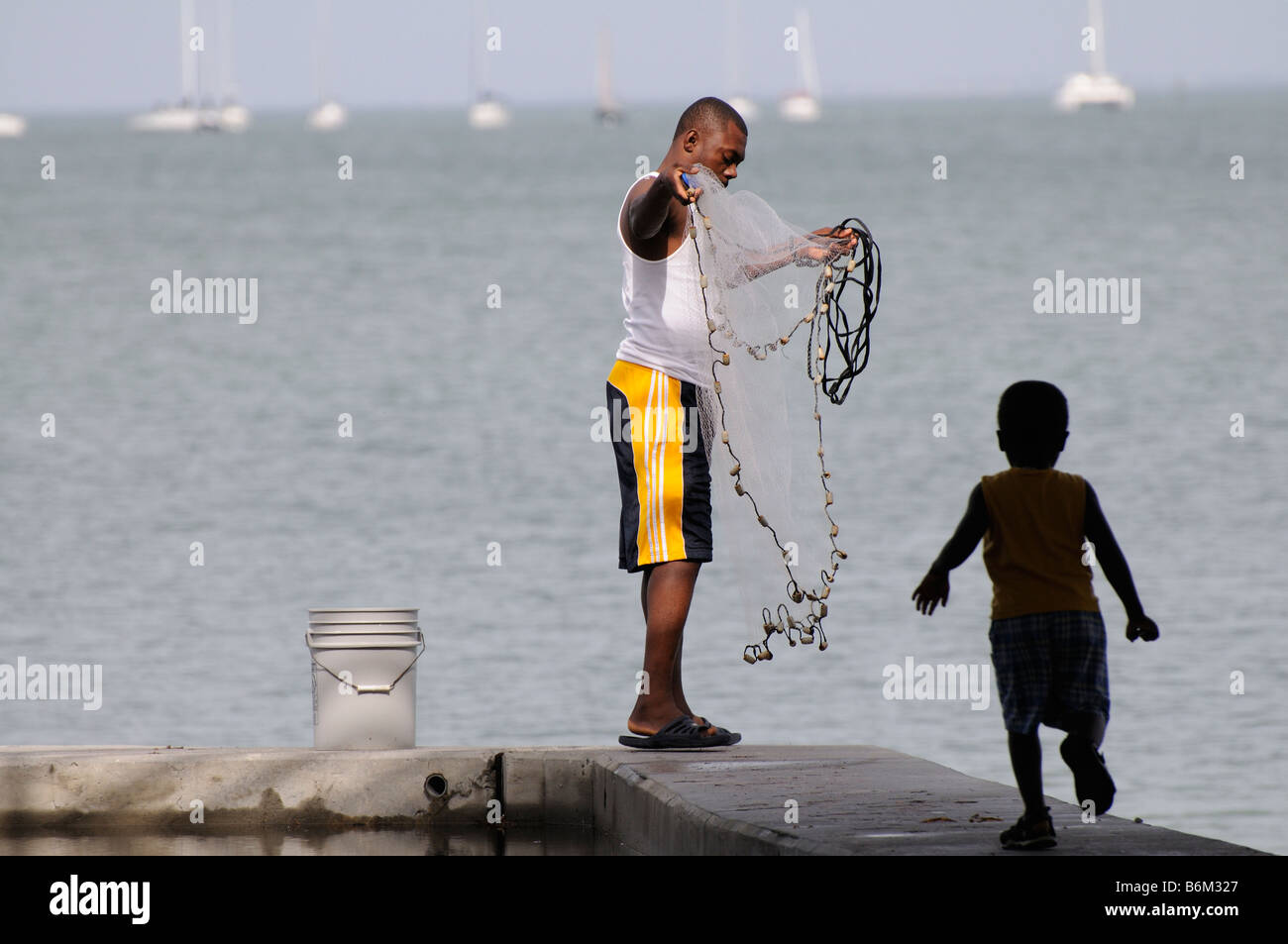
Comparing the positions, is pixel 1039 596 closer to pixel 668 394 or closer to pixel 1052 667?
pixel 1052 667

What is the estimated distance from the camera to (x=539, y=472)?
2219 cm

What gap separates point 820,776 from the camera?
256 inches

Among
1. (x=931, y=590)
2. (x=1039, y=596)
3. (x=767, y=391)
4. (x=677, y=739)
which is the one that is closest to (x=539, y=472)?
(x=767, y=391)

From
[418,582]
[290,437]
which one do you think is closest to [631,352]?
[418,582]

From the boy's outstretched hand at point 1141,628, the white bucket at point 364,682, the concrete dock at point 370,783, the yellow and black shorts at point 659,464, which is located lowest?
the concrete dock at point 370,783

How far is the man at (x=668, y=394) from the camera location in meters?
6.83

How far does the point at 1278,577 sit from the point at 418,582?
262 inches

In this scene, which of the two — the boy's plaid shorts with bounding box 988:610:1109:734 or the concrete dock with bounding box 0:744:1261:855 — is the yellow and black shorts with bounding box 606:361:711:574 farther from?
the boy's plaid shorts with bounding box 988:610:1109:734

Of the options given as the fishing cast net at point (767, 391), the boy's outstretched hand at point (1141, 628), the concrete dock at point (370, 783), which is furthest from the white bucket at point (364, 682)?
the boy's outstretched hand at point (1141, 628)

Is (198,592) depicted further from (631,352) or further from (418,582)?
(631,352)

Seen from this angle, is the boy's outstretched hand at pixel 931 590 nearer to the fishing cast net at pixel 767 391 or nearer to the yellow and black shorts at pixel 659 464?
the fishing cast net at pixel 767 391

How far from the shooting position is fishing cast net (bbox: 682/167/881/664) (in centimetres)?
690

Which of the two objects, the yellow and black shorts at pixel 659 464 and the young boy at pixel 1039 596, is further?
the yellow and black shorts at pixel 659 464

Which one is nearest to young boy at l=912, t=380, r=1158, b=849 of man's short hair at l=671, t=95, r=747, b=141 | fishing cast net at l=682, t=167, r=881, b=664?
fishing cast net at l=682, t=167, r=881, b=664
